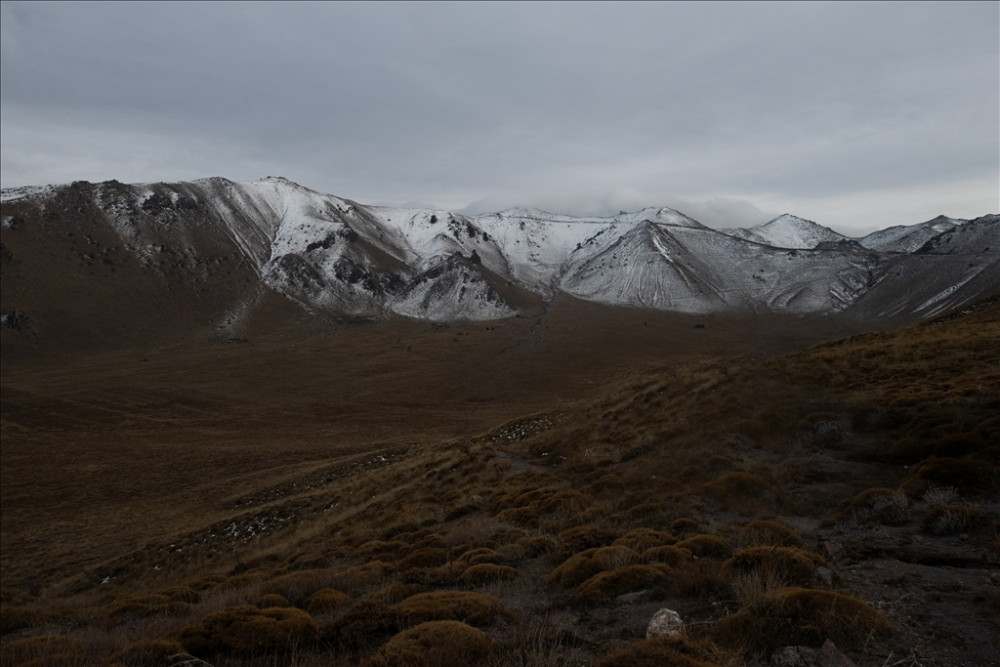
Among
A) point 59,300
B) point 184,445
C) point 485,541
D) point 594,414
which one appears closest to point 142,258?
point 59,300

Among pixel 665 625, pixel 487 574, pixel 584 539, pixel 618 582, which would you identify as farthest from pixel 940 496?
pixel 487 574

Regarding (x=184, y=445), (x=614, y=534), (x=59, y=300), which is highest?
(x=59, y=300)

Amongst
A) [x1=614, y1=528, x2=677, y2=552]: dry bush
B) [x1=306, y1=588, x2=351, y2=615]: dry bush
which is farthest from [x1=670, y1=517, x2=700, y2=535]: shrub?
[x1=306, y1=588, x2=351, y2=615]: dry bush

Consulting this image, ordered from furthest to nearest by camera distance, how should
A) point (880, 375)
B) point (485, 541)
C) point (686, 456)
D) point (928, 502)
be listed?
point (880, 375), point (686, 456), point (485, 541), point (928, 502)

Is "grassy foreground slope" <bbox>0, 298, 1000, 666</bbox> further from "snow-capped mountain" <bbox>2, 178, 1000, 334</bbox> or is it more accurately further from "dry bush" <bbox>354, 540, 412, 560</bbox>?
"snow-capped mountain" <bbox>2, 178, 1000, 334</bbox>

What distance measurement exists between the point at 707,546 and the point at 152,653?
7348mm

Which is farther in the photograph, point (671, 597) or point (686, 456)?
point (686, 456)

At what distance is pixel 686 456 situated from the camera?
47.1 feet

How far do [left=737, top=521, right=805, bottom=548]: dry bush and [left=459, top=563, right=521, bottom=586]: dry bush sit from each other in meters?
3.60

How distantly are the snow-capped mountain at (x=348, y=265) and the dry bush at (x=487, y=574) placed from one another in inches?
5417

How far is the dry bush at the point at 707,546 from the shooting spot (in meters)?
7.79

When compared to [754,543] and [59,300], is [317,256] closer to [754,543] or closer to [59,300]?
[59,300]

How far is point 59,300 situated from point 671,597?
148419mm

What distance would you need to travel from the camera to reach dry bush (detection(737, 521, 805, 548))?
791 centimetres
